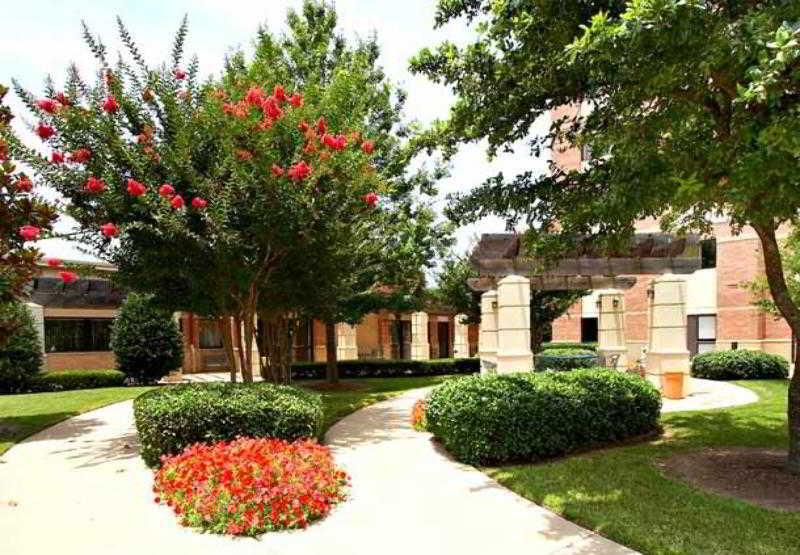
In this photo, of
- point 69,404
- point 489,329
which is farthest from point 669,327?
point 69,404

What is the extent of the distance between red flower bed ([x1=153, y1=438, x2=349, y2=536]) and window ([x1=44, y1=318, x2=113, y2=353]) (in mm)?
21411

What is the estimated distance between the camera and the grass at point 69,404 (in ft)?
39.7

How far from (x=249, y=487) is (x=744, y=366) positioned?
17.7m

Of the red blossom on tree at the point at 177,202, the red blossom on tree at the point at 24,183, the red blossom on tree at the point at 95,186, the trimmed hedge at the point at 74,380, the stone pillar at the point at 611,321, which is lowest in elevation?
the trimmed hedge at the point at 74,380

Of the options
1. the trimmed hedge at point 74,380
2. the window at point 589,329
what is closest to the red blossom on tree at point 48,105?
the trimmed hedge at point 74,380

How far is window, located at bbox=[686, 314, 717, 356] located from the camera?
28.9 meters

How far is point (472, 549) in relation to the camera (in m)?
5.15

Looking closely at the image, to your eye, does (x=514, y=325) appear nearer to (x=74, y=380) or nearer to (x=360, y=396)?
(x=360, y=396)

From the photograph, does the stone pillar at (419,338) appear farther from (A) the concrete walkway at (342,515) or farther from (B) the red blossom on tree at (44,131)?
(B) the red blossom on tree at (44,131)

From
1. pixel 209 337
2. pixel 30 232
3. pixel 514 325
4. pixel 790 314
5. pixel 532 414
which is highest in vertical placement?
pixel 30 232

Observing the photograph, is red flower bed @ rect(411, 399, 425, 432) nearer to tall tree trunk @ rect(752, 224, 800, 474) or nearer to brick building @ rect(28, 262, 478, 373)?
tall tree trunk @ rect(752, 224, 800, 474)

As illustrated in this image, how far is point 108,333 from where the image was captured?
26969mm

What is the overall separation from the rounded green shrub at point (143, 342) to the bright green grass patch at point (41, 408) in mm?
1909

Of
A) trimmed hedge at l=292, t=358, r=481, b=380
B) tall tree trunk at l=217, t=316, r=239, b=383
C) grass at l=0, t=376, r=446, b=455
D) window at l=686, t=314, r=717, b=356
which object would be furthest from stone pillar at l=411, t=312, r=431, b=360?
tall tree trunk at l=217, t=316, r=239, b=383
